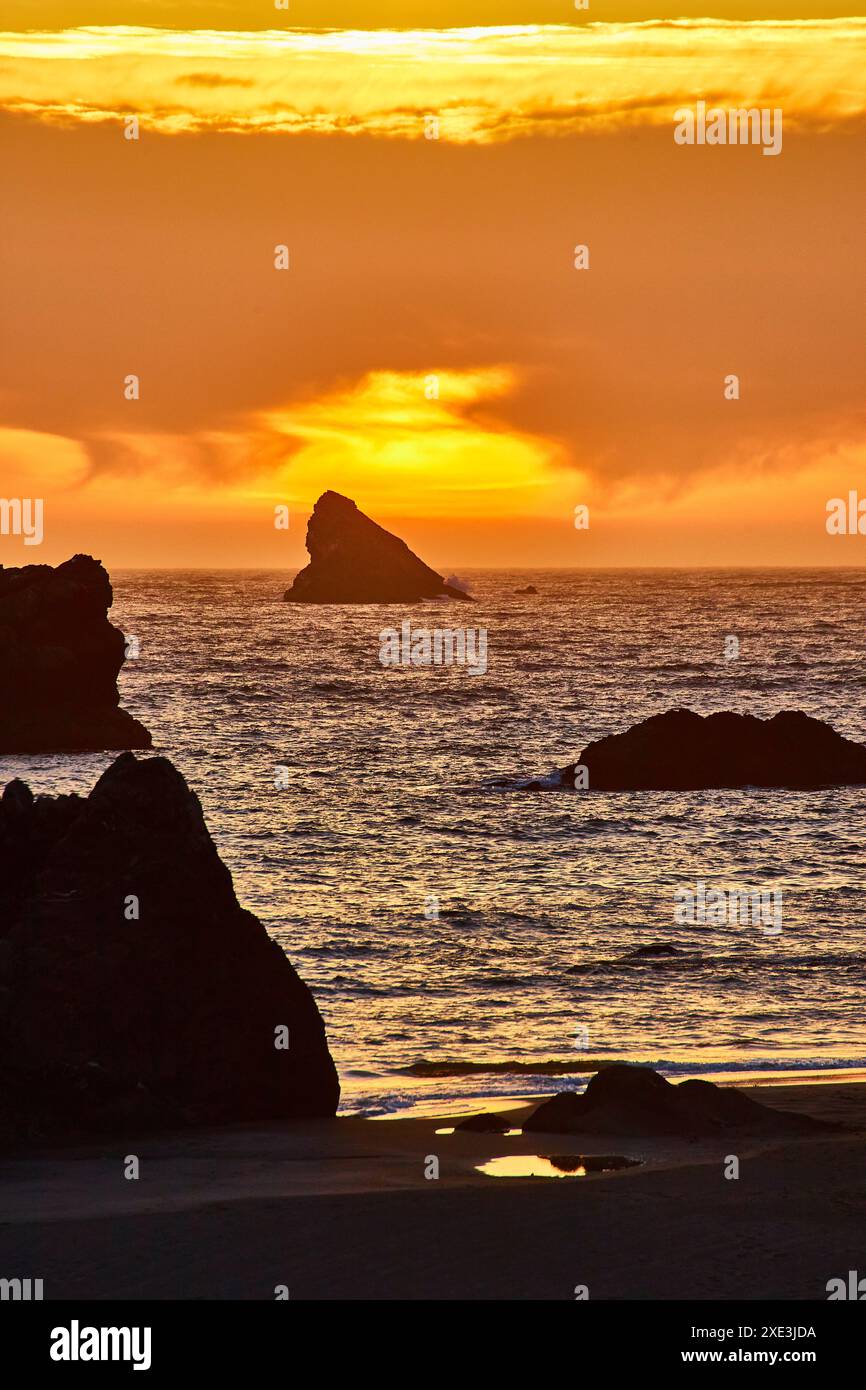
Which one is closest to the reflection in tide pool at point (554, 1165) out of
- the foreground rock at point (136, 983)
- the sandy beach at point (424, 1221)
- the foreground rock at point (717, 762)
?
the sandy beach at point (424, 1221)

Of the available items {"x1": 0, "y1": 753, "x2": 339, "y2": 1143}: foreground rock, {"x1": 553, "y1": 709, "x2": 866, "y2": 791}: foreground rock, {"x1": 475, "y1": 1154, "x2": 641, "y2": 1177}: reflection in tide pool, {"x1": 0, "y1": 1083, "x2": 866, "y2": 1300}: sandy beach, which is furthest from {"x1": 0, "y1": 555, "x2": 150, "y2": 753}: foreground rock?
{"x1": 475, "y1": 1154, "x2": 641, "y2": 1177}: reflection in tide pool

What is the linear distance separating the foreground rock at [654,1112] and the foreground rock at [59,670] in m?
55.6

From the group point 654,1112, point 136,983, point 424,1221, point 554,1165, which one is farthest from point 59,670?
point 424,1221

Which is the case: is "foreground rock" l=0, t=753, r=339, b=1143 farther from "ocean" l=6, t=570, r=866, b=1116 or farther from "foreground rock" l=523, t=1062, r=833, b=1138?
"foreground rock" l=523, t=1062, r=833, b=1138

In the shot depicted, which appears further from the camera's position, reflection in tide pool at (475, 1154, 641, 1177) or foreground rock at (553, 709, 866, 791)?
foreground rock at (553, 709, 866, 791)

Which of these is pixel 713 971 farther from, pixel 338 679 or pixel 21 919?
pixel 338 679

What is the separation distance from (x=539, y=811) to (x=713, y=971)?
80.4 ft

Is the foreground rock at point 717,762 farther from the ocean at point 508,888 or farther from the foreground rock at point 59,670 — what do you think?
the foreground rock at point 59,670

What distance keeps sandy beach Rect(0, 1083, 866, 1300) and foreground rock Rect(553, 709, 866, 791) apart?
42.4 metres

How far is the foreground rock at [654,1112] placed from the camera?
18.2 meters

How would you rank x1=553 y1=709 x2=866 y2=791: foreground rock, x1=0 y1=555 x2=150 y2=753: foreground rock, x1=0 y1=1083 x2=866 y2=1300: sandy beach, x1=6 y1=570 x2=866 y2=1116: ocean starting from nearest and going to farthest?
x1=0 y1=1083 x2=866 y2=1300: sandy beach < x1=6 y1=570 x2=866 y2=1116: ocean < x1=553 y1=709 x2=866 y2=791: foreground rock < x1=0 y1=555 x2=150 y2=753: foreground rock

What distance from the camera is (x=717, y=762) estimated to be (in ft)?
198

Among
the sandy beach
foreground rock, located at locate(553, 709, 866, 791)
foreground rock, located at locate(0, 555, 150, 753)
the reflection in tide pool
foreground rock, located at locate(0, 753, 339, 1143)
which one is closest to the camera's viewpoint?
the sandy beach

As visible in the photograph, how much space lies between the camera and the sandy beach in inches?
516
